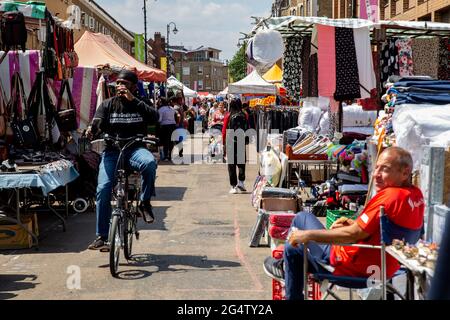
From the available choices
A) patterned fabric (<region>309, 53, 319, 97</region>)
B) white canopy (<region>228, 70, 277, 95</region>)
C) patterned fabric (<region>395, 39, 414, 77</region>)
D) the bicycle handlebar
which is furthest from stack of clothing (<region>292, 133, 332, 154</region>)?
white canopy (<region>228, 70, 277, 95</region>)

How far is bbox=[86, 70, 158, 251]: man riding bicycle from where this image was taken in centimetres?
675

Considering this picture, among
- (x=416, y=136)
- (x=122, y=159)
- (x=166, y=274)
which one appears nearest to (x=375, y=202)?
(x=416, y=136)

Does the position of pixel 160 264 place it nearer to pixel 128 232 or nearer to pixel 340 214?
pixel 128 232

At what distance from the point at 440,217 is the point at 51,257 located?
452 centimetres

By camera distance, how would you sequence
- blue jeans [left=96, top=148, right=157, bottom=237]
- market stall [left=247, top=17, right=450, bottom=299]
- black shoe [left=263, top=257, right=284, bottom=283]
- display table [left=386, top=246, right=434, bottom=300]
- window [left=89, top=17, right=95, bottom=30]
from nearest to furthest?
display table [left=386, top=246, right=434, bottom=300] → black shoe [left=263, top=257, right=284, bottom=283] → market stall [left=247, top=17, right=450, bottom=299] → blue jeans [left=96, top=148, right=157, bottom=237] → window [left=89, top=17, right=95, bottom=30]

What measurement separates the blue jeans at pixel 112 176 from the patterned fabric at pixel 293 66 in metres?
4.94

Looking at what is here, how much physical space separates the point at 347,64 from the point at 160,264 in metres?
4.30

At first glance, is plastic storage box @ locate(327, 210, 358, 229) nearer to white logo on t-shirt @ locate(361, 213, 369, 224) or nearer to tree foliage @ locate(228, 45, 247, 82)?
white logo on t-shirt @ locate(361, 213, 369, 224)

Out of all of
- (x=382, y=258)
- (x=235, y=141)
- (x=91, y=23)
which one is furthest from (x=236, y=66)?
(x=382, y=258)

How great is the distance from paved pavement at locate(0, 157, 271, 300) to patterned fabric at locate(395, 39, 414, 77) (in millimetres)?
3261

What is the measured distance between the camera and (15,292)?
228 inches

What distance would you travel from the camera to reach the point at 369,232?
409 cm

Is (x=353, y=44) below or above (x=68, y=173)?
above
